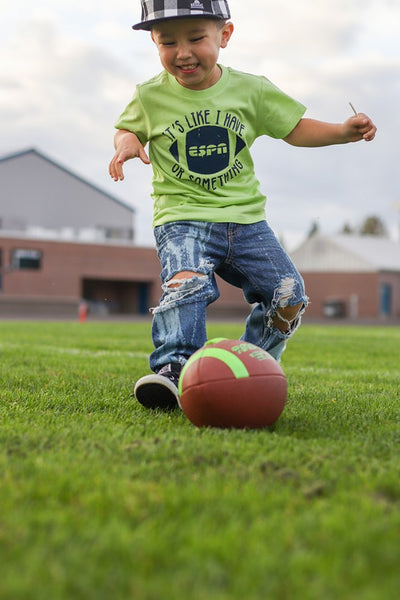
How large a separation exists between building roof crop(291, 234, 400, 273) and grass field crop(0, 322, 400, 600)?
48.0 m

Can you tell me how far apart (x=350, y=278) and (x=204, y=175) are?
46.8 meters

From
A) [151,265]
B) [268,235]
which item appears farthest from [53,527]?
[151,265]

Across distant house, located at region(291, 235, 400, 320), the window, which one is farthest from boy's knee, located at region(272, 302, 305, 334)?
Answer: distant house, located at region(291, 235, 400, 320)

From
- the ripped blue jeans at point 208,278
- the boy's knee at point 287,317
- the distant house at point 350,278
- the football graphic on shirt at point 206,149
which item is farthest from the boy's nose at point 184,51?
the distant house at point 350,278

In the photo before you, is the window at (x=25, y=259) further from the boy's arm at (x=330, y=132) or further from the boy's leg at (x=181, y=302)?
the boy's leg at (x=181, y=302)

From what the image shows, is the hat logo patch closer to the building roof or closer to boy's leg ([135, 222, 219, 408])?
boy's leg ([135, 222, 219, 408])

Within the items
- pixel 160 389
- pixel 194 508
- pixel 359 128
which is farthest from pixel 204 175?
pixel 194 508

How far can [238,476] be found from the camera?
205 centimetres

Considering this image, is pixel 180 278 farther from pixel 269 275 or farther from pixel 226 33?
pixel 226 33

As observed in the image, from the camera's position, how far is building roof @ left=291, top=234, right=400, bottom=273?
164 ft

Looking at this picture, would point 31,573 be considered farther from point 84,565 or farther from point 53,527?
point 53,527

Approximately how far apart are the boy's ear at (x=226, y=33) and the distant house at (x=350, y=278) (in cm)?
4429

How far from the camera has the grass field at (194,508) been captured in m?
1.34

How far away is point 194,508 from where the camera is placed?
1.76 meters
